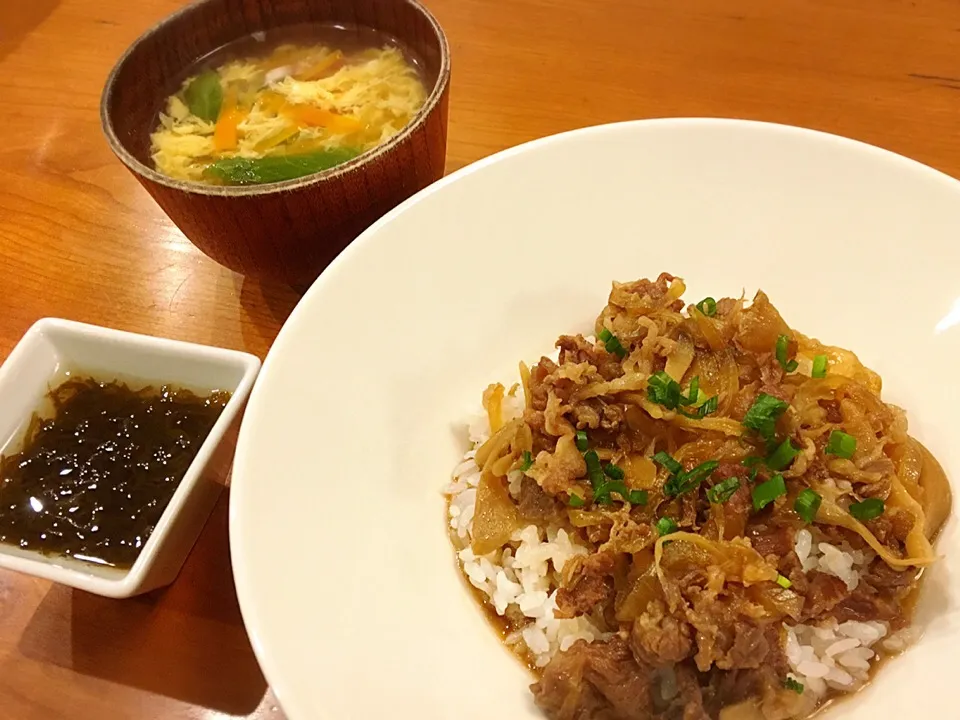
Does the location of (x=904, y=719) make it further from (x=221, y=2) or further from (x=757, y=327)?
(x=221, y=2)

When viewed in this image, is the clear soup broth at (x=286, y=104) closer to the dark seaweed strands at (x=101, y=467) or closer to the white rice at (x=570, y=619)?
the dark seaweed strands at (x=101, y=467)

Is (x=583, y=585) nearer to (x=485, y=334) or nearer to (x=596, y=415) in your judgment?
(x=596, y=415)

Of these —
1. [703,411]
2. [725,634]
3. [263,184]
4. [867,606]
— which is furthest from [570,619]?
[263,184]

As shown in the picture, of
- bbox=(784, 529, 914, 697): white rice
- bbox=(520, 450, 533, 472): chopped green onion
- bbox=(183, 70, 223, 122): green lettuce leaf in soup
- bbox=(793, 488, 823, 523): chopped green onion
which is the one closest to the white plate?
bbox=(784, 529, 914, 697): white rice

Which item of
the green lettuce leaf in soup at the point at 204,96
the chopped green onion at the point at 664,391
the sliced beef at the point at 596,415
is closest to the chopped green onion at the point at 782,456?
the chopped green onion at the point at 664,391

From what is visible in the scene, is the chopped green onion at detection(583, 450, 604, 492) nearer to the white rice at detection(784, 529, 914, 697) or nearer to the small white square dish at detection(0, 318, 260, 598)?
the white rice at detection(784, 529, 914, 697)

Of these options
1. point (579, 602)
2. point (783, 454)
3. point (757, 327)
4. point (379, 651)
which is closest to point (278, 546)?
point (379, 651)
